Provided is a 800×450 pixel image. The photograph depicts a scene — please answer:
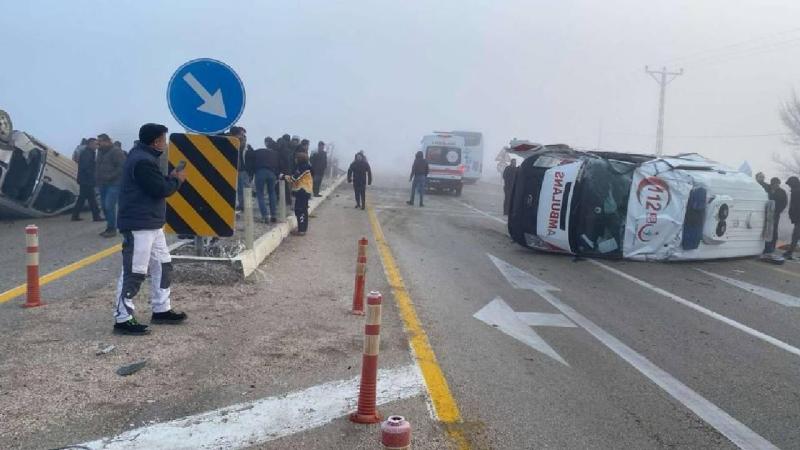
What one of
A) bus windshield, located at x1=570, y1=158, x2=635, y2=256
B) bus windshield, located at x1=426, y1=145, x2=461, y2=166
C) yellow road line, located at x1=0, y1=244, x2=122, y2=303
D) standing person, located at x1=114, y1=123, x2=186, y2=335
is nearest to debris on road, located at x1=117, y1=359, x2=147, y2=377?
standing person, located at x1=114, y1=123, x2=186, y2=335

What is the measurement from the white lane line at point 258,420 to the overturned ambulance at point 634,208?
25.1ft

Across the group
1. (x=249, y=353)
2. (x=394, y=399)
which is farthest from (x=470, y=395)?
(x=249, y=353)

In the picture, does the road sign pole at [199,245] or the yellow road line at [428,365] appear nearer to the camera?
the yellow road line at [428,365]

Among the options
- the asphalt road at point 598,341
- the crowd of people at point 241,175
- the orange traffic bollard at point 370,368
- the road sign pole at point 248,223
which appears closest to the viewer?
the orange traffic bollard at point 370,368

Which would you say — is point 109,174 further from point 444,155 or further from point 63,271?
point 444,155

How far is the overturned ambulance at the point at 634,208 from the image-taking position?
38.7ft

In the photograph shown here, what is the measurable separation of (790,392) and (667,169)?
7.21 metres

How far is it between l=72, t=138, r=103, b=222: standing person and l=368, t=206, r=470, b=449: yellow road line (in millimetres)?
7458

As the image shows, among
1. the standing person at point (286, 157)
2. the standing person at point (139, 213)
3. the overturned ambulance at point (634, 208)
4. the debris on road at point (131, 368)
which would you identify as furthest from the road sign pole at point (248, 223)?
the overturned ambulance at point (634, 208)

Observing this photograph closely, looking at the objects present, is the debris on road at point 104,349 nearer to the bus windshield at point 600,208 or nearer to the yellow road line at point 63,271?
the yellow road line at point 63,271

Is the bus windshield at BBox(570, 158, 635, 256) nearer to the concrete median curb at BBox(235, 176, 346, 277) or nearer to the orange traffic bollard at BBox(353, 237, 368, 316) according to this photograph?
the concrete median curb at BBox(235, 176, 346, 277)

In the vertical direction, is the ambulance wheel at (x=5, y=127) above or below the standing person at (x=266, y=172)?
above

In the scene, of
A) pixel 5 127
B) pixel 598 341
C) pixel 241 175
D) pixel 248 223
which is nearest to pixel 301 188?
pixel 241 175

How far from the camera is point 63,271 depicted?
28.6 ft
